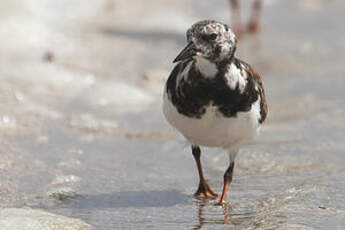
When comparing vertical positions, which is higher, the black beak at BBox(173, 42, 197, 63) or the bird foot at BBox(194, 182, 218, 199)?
the black beak at BBox(173, 42, 197, 63)

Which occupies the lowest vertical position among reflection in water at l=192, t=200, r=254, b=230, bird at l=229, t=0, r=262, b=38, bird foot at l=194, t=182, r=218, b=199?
reflection in water at l=192, t=200, r=254, b=230

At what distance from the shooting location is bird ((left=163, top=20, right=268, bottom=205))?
5.03m

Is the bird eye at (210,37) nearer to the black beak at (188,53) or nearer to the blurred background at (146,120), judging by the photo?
the black beak at (188,53)

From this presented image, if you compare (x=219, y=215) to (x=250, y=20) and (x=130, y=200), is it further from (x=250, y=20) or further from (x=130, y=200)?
(x=250, y=20)

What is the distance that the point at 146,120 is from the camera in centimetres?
797

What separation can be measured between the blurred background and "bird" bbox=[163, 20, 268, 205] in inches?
21.2

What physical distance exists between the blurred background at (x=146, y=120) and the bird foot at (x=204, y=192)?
0.12 m

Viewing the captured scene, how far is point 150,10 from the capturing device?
11570 millimetres

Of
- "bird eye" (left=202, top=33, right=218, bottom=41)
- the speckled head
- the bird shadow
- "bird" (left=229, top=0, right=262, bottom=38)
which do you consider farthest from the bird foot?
"bird" (left=229, top=0, right=262, bottom=38)

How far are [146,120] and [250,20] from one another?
12.2 feet

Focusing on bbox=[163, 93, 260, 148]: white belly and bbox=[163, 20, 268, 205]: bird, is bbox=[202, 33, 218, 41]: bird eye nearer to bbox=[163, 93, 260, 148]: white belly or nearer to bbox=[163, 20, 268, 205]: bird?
bbox=[163, 20, 268, 205]: bird

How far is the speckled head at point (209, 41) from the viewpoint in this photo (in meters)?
4.99

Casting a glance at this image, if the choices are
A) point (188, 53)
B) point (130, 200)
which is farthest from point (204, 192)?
point (188, 53)

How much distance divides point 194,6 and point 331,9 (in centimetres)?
199
